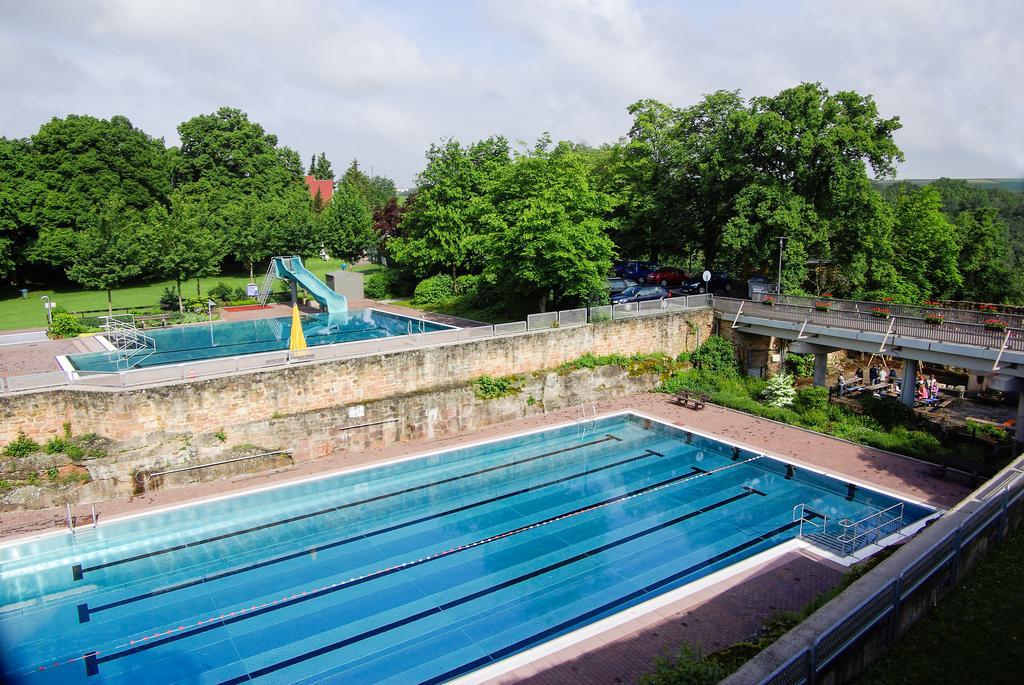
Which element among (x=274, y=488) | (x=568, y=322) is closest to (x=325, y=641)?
(x=274, y=488)

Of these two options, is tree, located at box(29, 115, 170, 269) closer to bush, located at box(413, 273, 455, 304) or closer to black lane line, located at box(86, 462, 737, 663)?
bush, located at box(413, 273, 455, 304)

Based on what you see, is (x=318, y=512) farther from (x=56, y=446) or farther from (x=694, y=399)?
(x=694, y=399)

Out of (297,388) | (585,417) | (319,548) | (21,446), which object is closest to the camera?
(319,548)

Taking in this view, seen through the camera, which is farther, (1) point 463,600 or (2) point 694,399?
(2) point 694,399

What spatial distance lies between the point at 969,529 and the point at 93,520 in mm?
16824

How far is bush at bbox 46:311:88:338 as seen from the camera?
25312 millimetres

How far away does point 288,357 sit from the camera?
18.5 metres

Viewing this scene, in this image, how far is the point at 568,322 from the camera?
23.7 metres

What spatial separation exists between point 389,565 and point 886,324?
16.7 m

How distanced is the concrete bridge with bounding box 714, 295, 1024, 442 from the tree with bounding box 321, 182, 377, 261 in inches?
1358

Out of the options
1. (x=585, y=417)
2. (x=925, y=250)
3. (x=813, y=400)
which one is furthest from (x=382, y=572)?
(x=925, y=250)

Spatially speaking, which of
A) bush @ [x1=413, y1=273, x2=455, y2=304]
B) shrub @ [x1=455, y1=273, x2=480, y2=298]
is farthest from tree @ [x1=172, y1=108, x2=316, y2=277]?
shrub @ [x1=455, y1=273, x2=480, y2=298]

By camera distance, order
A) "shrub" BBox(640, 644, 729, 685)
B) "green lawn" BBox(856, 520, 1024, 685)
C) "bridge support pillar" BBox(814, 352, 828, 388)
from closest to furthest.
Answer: "shrub" BBox(640, 644, 729, 685), "green lawn" BBox(856, 520, 1024, 685), "bridge support pillar" BBox(814, 352, 828, 388)

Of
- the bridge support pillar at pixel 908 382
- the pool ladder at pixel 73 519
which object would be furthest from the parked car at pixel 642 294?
the pool ladder at pixel 73 519
